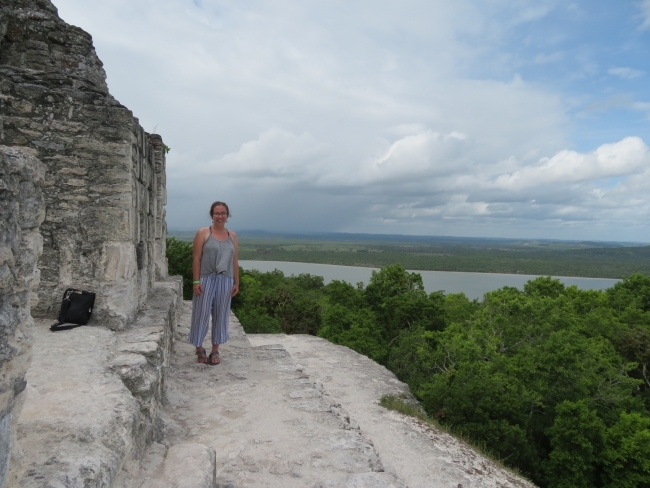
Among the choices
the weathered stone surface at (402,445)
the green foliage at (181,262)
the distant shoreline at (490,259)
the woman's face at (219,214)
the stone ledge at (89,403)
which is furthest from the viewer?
the distant shoreline at (490,259)

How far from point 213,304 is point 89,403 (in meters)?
1.65

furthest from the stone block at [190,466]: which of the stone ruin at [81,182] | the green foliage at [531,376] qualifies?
the green foliage at [531,376]

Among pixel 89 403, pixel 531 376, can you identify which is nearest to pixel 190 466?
pixel 89 403

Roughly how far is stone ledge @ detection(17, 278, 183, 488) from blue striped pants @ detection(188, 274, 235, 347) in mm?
432

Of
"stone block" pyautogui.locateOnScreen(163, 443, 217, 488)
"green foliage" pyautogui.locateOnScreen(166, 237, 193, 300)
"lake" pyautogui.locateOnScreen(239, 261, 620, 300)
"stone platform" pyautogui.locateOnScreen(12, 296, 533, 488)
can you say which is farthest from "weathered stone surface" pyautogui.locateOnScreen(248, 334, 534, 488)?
"lake" pyautogui.locateOnScreen(239, 261, 620, 300)

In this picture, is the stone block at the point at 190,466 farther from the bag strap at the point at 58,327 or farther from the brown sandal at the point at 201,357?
the brown sandal at the point at 201,357

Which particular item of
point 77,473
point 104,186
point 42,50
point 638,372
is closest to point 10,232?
point 77,473

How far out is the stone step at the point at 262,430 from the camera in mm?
2320

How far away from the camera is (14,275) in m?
1.39

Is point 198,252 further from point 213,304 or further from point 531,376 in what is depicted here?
point 531,376

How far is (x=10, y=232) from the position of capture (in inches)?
53.6

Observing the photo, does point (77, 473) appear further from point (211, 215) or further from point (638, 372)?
point (638, 372)

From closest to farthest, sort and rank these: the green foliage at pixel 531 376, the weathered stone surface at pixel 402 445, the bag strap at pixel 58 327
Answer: the bag strap at pixel 58 327 → the weathered stone surface at pixel 402 445 → the green foliage at pixel 531 376

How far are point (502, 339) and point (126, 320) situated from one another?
7.44 metres
